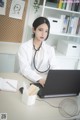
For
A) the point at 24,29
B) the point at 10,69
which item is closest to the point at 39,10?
the point at 24,29

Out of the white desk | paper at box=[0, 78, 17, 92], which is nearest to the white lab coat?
paper at box=[0, 78, 17, 92]

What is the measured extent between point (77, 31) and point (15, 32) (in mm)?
1027

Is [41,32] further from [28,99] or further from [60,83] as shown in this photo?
[28,99]

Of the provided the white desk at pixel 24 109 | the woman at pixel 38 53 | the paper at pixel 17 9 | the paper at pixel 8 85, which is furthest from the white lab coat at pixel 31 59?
the paper at pixel 17 9

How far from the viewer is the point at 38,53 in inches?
84.3

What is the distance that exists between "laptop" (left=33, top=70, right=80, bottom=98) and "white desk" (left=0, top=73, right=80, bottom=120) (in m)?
0.07

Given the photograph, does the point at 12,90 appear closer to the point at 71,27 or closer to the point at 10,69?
the point at 10,69

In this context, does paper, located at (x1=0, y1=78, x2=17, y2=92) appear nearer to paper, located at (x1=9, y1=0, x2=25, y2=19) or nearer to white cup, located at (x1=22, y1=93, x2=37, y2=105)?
white cup, located at (x1=22, y1=93, x2=37, y2=105)

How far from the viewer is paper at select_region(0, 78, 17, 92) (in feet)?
4.94

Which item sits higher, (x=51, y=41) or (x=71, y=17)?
(x=71, y=17)

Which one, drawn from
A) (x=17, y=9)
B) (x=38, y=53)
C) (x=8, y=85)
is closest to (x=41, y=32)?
(x=38, y=53)

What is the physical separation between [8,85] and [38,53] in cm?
69

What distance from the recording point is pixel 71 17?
3.04 metres

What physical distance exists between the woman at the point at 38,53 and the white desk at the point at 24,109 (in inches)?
21.7
